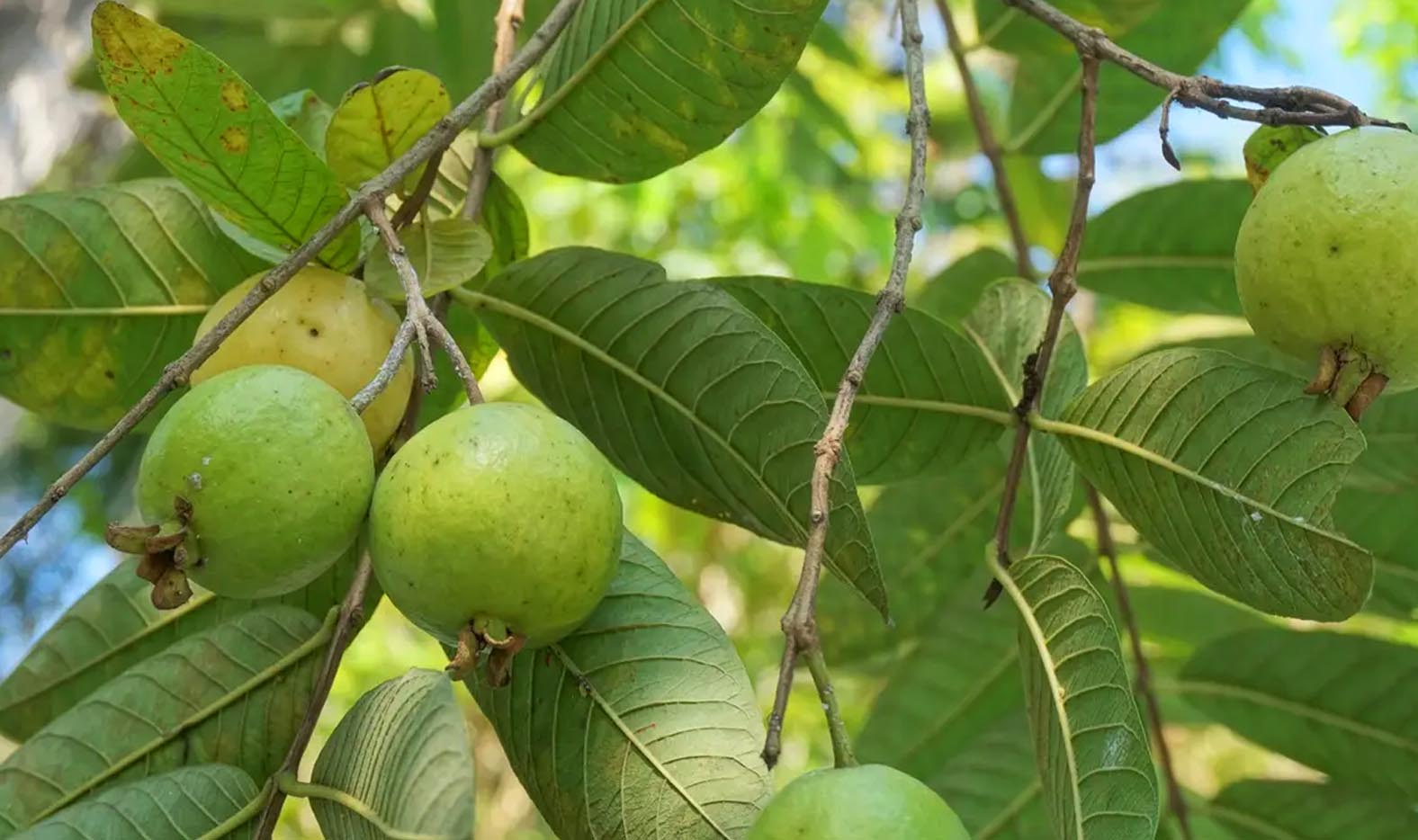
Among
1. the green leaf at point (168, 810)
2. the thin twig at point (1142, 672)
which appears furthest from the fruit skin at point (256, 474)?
the thin twig at point (1142, 672)

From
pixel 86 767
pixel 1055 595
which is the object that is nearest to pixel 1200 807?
pixel 1055 595

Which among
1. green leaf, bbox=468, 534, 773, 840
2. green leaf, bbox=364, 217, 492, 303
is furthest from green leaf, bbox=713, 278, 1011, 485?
green leaf, bbox=468, 534, 773, 840

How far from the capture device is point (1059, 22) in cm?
137

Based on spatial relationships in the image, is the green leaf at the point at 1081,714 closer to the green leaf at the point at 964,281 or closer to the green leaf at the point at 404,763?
the green leaf at the point at 404,763

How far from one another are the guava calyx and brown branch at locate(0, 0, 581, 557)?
68 mm

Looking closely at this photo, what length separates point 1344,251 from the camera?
102 cm

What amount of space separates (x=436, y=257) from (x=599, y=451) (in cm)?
32

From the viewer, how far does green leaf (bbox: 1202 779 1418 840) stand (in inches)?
60.1

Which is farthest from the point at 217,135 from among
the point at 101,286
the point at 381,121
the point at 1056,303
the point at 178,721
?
the point at 1056,303

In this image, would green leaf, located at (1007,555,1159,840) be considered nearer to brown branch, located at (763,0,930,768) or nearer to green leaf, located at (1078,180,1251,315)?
brown branch, located at (763,0,930,768)

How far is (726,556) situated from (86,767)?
4897mm

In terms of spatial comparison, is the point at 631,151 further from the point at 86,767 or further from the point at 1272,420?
the point at 86,767

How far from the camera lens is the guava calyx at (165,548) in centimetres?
90

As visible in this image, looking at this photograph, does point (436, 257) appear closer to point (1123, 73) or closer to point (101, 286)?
point (101, 286)
